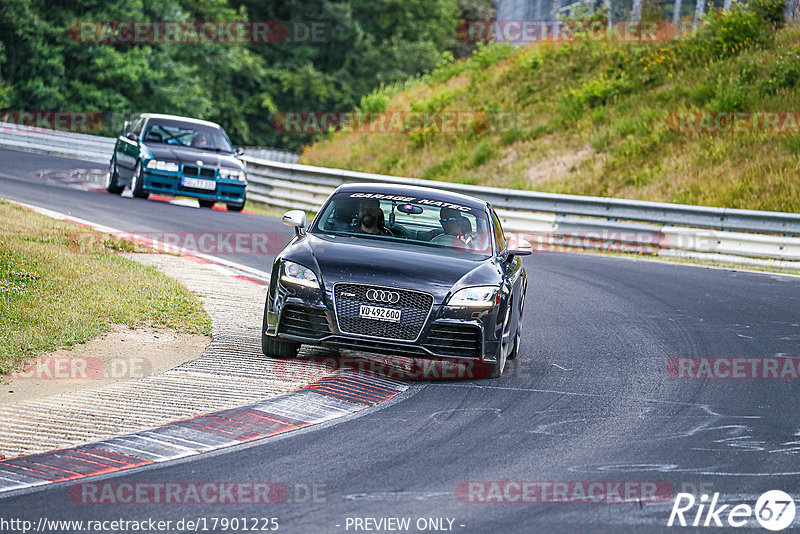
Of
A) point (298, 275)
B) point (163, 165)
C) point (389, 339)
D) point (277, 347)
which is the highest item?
point (298, 275)

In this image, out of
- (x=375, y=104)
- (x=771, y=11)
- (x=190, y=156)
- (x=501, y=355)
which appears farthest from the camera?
(x=375, y=104)

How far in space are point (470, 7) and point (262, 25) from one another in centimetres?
1965

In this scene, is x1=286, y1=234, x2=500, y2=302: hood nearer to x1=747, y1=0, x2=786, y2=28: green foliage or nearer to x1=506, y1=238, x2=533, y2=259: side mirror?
x1=506, y1=238, x2=533, y2=259: side mirror

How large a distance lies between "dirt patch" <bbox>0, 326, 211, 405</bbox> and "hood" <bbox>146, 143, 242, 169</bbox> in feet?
43.5

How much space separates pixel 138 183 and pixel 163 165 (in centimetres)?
75

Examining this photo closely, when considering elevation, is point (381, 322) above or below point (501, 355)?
above

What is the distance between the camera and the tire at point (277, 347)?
895 cm

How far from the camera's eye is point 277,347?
29.5 ft

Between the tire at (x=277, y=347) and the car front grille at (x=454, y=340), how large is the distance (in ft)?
3.69

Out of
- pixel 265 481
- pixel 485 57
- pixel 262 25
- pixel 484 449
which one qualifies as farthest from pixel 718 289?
pixel 262 25

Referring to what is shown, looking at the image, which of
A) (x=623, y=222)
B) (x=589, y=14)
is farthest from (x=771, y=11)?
(x=623, y=222)

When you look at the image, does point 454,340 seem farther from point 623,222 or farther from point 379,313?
point 623,222

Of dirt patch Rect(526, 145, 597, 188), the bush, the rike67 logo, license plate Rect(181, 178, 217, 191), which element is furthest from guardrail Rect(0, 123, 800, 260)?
the rike67 logo

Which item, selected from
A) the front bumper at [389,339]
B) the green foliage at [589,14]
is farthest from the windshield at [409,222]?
the green foliage at [589,14]
